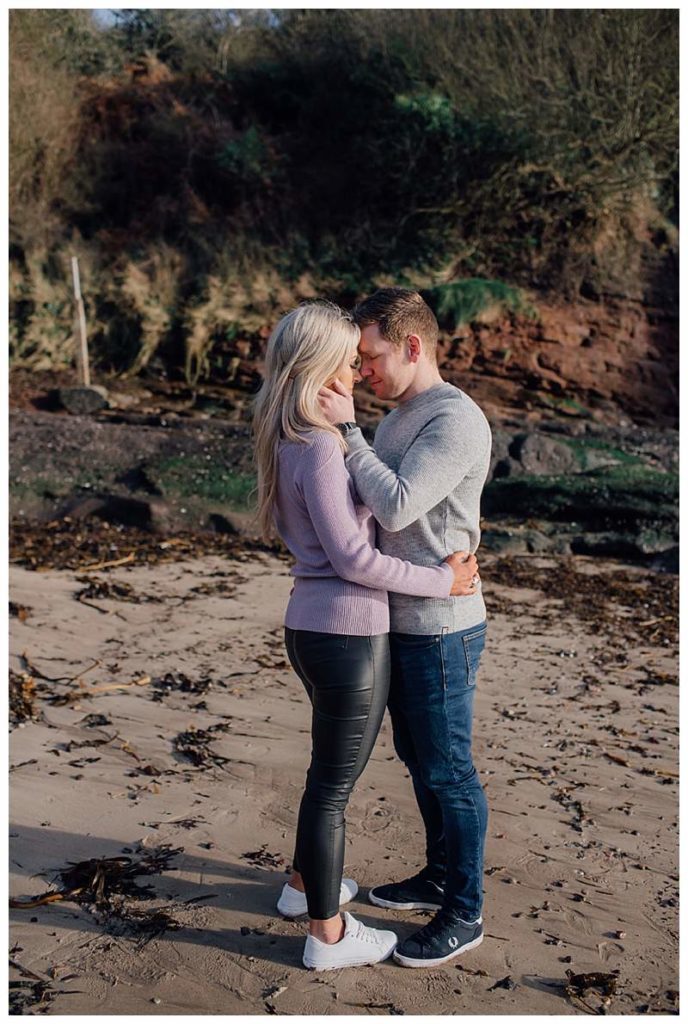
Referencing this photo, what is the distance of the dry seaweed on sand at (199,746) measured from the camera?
4527 mm

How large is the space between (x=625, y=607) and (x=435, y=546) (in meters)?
5.09

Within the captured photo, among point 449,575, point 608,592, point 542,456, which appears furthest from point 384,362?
point 542,456

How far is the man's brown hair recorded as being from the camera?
3.03m

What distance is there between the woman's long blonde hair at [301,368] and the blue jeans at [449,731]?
667 millimetres

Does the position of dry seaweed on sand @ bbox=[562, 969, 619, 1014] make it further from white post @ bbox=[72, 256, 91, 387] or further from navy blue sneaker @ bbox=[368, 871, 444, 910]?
white post @ bbox=[72, 256, 91, 387]

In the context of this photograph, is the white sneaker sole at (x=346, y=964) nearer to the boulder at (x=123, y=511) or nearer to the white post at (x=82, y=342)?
the boulder at (x=123, y=511)

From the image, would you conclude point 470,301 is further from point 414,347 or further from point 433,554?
point 433,554

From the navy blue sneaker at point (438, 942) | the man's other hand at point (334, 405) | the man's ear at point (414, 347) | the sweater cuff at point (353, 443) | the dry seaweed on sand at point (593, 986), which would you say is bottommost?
the dry seaweed on sand at point (593, 986)

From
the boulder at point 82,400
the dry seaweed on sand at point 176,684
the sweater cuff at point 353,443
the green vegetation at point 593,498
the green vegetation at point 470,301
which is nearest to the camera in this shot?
the sweater cuff at point 353,443

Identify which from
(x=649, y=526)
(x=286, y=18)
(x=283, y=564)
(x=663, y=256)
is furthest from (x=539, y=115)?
(x=283, y=564)

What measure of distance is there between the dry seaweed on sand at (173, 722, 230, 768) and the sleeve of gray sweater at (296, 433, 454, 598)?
6.39ft

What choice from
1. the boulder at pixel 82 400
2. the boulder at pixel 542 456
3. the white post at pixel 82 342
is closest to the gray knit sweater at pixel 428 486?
the boulder at pixel 542 456

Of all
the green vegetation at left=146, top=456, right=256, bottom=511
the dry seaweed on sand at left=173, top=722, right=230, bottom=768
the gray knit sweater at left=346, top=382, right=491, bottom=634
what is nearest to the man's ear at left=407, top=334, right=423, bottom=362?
the gray knit sweater at left=346, top=382, right=491, bottom=634

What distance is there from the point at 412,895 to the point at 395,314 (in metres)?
1.93
